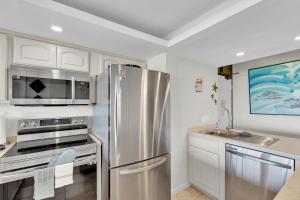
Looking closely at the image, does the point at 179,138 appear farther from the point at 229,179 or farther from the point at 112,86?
the point at 112,86

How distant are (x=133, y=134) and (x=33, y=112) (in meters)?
1.28

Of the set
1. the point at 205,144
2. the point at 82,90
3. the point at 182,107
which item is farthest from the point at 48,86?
the point at 205,144

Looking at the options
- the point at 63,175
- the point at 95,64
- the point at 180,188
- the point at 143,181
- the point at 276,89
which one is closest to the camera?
the point at 63,175

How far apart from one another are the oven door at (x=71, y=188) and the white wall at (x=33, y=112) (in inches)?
27.7

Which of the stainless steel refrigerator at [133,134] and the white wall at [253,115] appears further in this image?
the white wall at [253,115]

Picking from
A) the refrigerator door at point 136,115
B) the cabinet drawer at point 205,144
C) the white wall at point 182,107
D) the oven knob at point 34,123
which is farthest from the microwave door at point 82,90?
the cabinet drawer at point 205,144

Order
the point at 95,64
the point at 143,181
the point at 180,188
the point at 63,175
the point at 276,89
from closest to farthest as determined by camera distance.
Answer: the point at 63,175 < the point at 143,181 < the point at 95,64 < the point at 180,188 < the point at 276,89

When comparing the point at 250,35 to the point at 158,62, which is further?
the point at 158,62

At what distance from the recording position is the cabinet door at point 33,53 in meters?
1.50

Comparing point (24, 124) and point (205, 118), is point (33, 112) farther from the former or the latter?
point (205, 118)

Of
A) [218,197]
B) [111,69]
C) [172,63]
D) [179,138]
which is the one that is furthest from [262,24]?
[218,197]

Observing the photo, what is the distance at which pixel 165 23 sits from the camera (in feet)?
5.53

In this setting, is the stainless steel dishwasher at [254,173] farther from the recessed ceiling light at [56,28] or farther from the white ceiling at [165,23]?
the recessed ceiling light at [56,28]

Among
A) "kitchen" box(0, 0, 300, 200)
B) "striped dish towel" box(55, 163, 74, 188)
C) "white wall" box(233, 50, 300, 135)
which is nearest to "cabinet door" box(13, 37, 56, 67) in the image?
"kitchen" box(0, 0, 300, 200)
